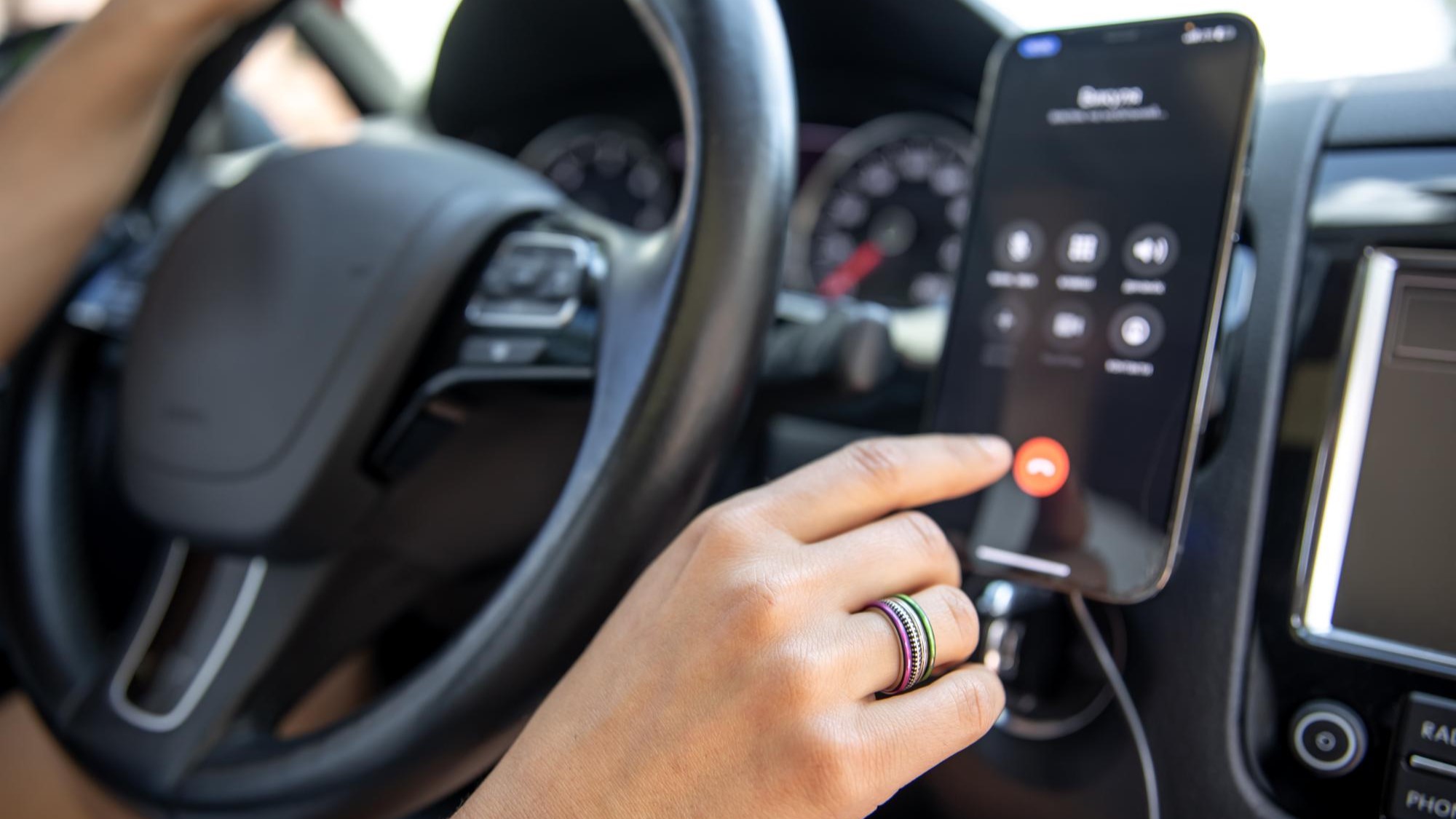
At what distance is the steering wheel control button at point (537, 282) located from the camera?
1.74ft

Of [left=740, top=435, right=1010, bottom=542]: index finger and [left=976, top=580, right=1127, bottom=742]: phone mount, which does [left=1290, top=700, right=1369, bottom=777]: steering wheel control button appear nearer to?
[left=976, top=580, right=1127, bottom=742]: phone mount

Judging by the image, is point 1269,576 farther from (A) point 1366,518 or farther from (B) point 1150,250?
(B) point 1150,250

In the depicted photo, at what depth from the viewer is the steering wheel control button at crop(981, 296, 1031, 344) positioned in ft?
1.75

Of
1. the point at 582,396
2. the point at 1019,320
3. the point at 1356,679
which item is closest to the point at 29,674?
the point at 582,396

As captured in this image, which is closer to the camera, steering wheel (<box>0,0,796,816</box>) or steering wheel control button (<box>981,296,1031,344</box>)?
steering wheel (<box>0,0,796,816</box>)

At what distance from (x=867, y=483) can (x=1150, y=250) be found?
20cm

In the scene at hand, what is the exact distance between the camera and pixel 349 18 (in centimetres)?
156

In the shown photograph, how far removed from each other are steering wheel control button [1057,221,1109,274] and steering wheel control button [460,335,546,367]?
277 millimetres

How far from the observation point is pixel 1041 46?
21.6 inches

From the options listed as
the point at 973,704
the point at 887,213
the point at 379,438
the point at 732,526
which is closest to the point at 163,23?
the point at 379,438

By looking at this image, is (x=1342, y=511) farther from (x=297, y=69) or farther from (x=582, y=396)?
(x=297, y=69)

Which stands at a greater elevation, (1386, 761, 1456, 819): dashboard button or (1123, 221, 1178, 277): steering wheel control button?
(1123, 221, 1178, 277): steering wheel control button

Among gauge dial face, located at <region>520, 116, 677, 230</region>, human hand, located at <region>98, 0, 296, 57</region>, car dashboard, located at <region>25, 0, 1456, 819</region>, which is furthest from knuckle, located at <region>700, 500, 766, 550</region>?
gauge dial face, located at <region>520, 116, 677, 230</region>

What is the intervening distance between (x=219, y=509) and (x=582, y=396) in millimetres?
217
